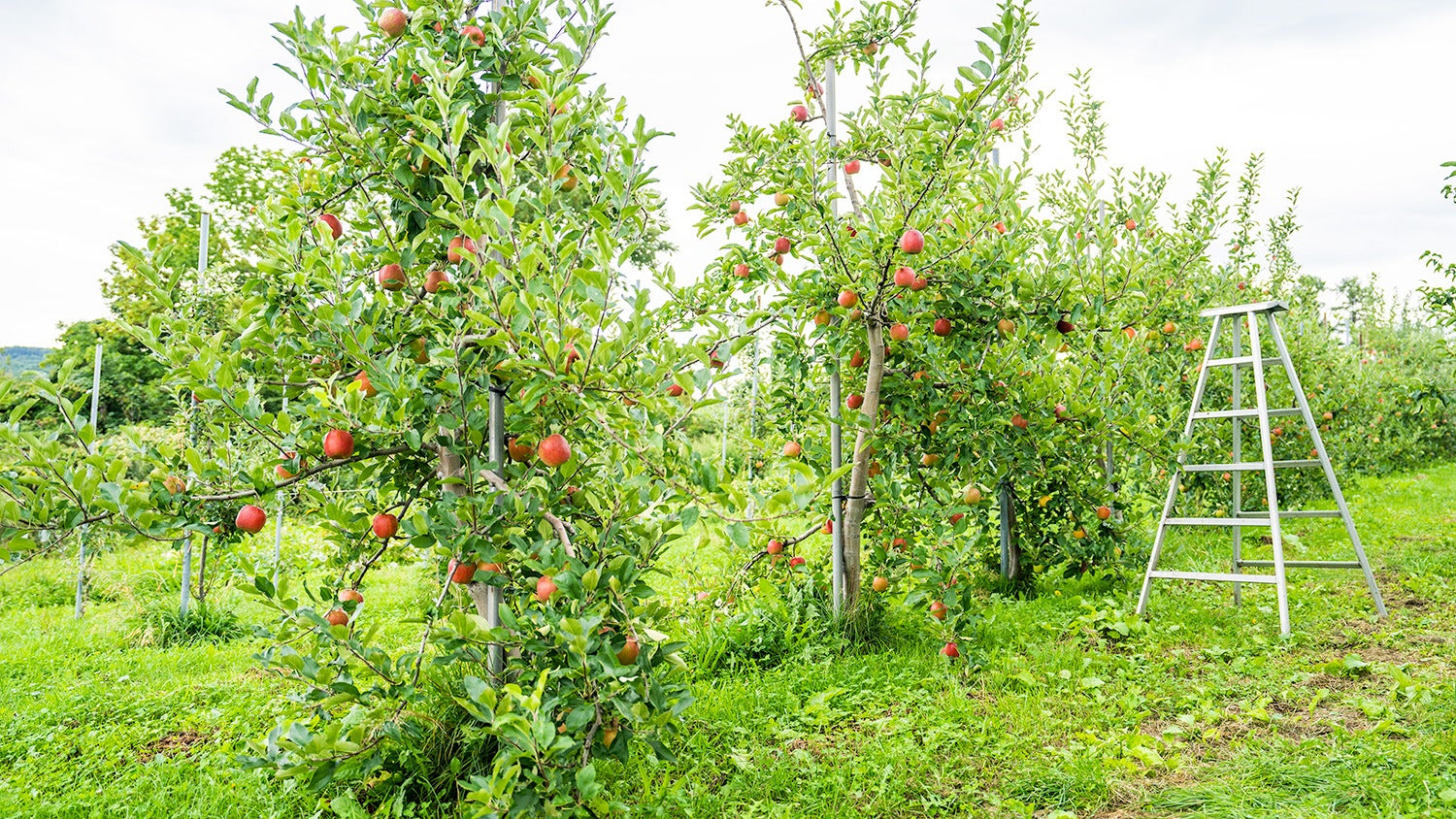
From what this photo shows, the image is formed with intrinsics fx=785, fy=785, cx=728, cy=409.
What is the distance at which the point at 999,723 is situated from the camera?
2.77 metres

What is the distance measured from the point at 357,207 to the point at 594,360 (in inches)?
48.2

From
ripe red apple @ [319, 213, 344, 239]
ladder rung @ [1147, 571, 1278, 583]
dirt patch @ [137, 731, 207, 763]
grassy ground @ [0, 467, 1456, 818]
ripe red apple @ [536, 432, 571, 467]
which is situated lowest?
dirt patch @ [137, 731, 207, 763]

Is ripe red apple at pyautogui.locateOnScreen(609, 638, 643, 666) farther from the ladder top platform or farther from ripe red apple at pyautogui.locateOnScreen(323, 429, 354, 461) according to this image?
the ladder top platform

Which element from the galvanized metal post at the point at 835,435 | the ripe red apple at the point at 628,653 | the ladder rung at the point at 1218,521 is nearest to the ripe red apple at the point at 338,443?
the ripe red apple at the point at 628,653

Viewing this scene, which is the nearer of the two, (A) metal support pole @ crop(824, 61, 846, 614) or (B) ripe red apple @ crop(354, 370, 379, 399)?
(B) ripe red apple @ crop(354, 370, 379, 399)

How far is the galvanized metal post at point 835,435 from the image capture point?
3.64 m

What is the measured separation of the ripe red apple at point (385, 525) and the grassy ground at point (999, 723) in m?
0.78

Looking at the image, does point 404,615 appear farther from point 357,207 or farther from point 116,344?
point 116,344

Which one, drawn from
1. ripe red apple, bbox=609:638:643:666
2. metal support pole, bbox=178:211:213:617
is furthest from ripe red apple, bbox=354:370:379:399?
metal support pole, bbox=178:211:213:617

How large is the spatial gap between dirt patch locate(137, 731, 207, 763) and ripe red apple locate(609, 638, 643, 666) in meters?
1.93

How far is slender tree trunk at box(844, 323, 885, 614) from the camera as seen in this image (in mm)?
3623

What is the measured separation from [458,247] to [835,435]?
2.14 metres

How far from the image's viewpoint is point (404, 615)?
15.0 feet

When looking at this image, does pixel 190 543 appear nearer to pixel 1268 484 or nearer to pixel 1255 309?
pixel 1268 484
